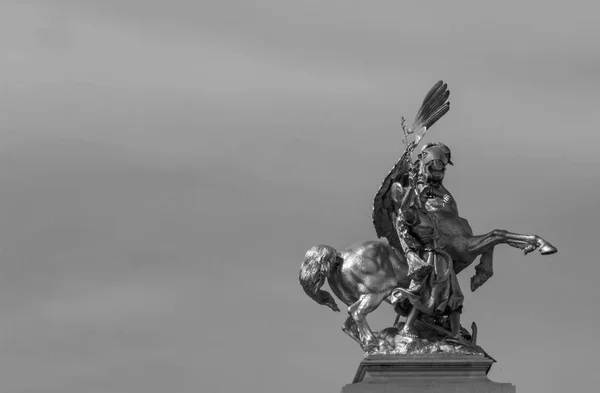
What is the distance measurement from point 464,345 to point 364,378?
2005 millimetres

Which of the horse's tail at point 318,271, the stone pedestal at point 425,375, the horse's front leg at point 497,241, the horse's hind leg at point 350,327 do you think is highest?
the horse's front leg at point 497,241

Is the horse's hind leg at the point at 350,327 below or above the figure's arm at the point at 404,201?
below

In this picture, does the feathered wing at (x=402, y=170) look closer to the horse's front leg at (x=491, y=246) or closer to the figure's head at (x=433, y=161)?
the figure's head at (x=433, y=161)

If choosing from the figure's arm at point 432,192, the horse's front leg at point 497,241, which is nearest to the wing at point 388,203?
the figure's arm at point 432,192

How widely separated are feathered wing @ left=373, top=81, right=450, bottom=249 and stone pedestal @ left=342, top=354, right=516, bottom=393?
237 cm

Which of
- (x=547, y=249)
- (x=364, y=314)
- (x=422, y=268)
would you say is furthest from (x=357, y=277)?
(x=547, y=249)

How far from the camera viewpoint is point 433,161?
61.6m

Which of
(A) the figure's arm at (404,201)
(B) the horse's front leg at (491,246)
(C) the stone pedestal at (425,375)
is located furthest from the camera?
(B) the horse's front leg at (491,246)

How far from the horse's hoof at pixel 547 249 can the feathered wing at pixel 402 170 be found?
2.75 m

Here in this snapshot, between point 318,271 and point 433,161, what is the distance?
120 inches

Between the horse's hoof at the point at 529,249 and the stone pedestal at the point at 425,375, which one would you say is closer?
the stone pedestal at the point at 425,375

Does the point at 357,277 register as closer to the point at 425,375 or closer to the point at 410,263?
the point at 410,263

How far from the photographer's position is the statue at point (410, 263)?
60969mm

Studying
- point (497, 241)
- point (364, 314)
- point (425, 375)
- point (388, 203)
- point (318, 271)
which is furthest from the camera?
point (497, 241)
